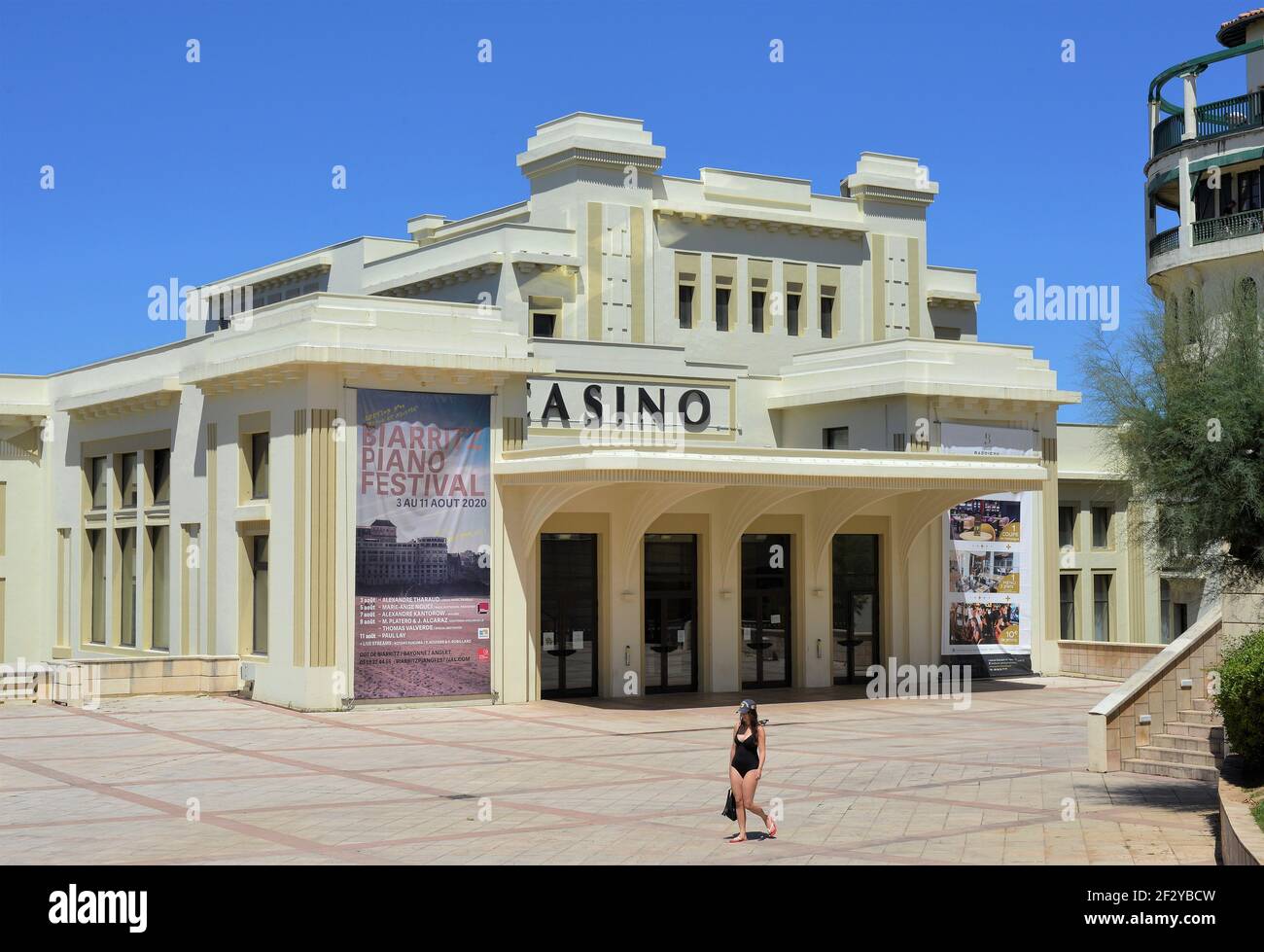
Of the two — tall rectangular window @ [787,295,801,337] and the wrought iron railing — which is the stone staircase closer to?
tall rectangular window @ [787,295,801,337]

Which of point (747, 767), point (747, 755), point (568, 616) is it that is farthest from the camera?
point (568, 616)

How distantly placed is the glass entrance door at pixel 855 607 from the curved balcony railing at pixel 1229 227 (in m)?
17.4

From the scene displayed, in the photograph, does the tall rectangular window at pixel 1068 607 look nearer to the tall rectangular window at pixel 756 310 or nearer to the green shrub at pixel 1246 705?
the tall rectangular window at pixel 756 310

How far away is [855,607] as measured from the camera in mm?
36906

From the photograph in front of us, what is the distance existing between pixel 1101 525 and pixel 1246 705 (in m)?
33.3

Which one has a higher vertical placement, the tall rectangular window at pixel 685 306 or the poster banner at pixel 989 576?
the tall rectangular window at pixel 685 306

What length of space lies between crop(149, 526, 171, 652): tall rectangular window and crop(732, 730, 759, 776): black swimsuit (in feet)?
77.1

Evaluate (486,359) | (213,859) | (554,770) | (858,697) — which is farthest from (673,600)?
(213,859)

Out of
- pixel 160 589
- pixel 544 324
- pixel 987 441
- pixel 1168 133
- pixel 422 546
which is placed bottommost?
pixel 160 589

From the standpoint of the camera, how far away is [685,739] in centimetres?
2584

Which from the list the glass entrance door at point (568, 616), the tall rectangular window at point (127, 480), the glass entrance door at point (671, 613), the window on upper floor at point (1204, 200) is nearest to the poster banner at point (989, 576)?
the glass entrance door at point (671, 613)

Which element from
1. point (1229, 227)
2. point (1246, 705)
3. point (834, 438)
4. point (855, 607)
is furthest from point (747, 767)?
point (1229, 227)

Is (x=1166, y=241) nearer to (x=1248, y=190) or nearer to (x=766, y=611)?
(x=1248, y=190)

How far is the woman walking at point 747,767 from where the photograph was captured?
1614 cm
